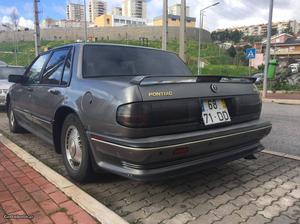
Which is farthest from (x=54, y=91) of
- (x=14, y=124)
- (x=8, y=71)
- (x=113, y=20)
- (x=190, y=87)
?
(x=113, y=20)

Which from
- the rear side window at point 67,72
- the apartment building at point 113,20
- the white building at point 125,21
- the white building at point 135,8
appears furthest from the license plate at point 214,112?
the white building at point 135,8

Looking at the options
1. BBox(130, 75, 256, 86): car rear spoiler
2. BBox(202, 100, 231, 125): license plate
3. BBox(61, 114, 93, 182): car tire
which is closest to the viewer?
BBox(130, 75, 256, 86): car rear spoiler

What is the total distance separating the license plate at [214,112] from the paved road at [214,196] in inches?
→ 30.3

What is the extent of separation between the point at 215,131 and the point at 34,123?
282cm

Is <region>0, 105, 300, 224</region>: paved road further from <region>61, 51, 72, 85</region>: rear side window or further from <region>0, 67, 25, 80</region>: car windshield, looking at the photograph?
<region>0, 67, 25, 80</region>: car windshield

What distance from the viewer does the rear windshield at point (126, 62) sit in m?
3.38

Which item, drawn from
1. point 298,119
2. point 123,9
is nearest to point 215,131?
point 298,119

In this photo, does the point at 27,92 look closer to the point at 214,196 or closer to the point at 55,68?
the point at 55,68

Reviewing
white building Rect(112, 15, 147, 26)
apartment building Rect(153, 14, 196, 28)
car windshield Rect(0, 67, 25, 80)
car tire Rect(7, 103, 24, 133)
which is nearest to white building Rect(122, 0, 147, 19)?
white building Rect(112, 15, 147, 26)

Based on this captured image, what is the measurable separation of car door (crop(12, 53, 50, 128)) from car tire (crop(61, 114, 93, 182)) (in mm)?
1321

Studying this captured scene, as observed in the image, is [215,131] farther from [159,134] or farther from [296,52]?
[296,52]

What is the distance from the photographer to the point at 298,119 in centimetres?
802

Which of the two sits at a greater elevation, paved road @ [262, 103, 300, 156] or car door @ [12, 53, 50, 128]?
car door @ [12, 53, 50, 128]

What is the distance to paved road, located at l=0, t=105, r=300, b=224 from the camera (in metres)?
2.56
